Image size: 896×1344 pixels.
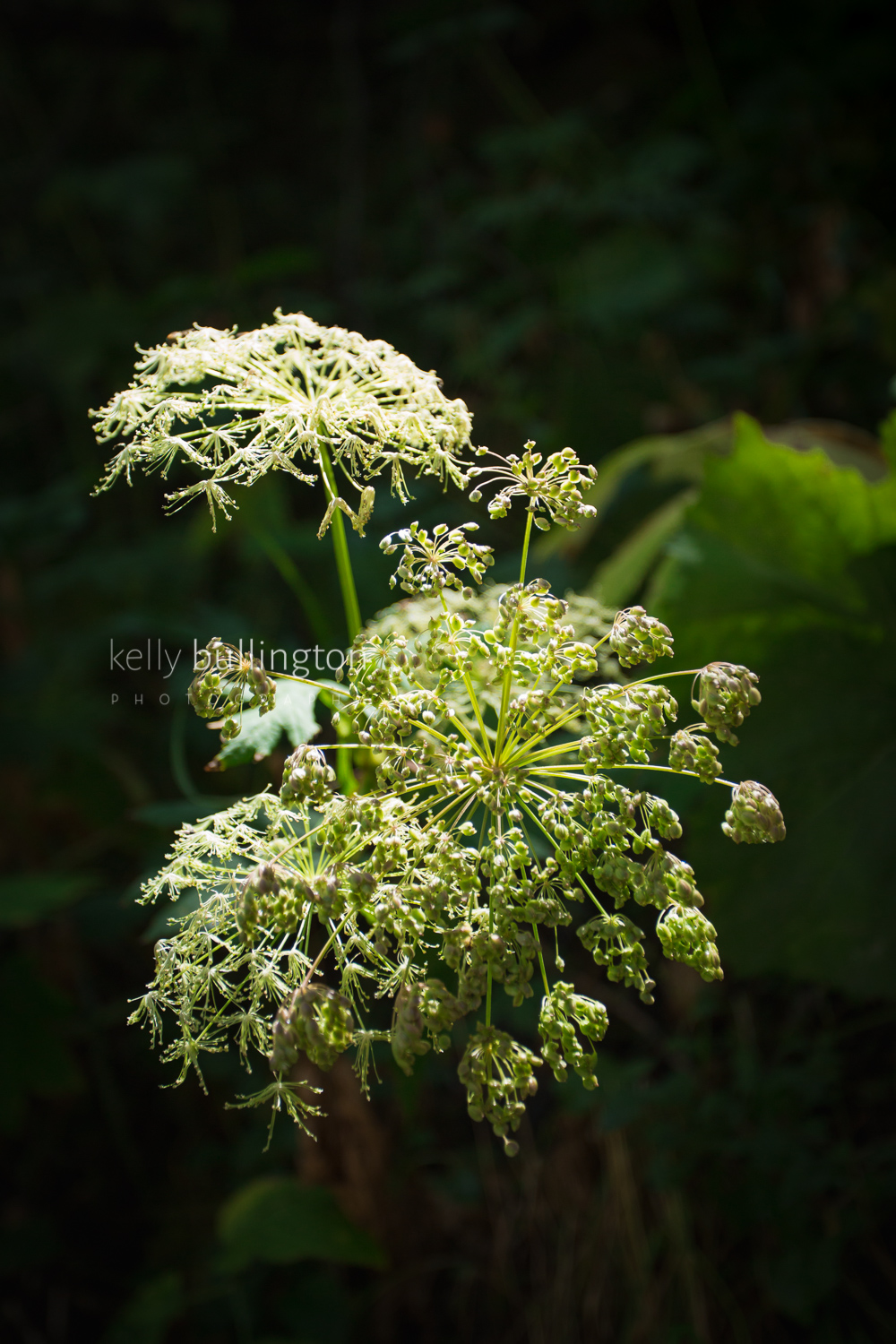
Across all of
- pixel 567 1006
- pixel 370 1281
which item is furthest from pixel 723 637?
pixel 370 1281

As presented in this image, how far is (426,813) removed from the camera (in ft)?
2.87

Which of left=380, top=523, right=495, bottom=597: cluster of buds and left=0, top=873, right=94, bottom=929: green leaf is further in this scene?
left=0, top=873, right=94, bottom=929: green leaf

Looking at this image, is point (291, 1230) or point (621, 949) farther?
point (291, 1230)

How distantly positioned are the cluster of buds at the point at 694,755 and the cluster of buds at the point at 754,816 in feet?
0.10

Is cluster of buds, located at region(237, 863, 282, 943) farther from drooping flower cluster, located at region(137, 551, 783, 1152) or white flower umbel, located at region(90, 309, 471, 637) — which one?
white flower umbel, located at region(90, 309, 471, 637)

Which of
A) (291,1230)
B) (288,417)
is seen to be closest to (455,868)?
(288,417)

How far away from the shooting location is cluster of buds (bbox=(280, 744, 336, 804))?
2.36 feet

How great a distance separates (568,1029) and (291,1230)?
1.37m

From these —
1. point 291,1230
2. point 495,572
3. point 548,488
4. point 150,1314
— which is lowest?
point 150,1314

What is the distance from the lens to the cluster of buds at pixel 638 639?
78 cm

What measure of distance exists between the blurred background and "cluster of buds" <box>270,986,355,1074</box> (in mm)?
540

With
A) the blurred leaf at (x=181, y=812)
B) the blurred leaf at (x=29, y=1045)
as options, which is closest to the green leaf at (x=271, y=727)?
the blurred leaf at (x=181, y=812)

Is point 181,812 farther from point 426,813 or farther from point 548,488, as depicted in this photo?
point 548,488

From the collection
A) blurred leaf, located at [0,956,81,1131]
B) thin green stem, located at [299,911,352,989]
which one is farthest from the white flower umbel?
blurred leaf, located at [0,956,81,1131]
